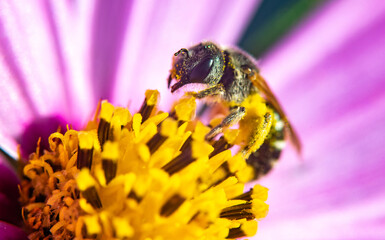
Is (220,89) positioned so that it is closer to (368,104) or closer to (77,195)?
(77,195)

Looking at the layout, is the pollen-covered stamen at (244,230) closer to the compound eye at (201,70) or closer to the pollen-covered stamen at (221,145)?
the pollen-covered stamen at (221,145)

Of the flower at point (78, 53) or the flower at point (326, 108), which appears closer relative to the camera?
the flower at point (78, 53)

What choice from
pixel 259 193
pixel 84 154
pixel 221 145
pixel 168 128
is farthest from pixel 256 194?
pixel 84 154

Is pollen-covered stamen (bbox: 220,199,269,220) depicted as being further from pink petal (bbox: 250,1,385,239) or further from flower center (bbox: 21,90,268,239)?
pink petal (bbox: 250,1,385,239)

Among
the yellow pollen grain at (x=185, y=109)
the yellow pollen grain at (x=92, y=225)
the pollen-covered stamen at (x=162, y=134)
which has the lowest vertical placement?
the yellow pollen grain at (x=92, y=225)

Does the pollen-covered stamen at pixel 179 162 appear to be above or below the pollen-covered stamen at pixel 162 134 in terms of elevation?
below

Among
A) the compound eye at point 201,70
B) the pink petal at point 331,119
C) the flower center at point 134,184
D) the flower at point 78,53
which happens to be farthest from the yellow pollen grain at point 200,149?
the pink petal at point 331,119

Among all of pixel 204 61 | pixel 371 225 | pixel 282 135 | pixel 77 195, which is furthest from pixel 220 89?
pixel 371 225
